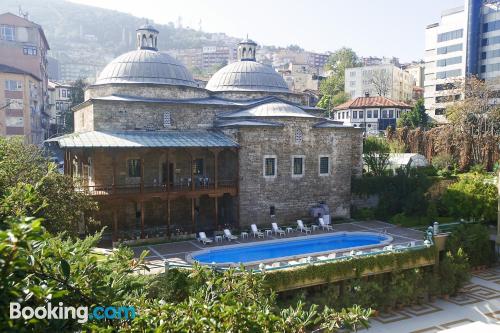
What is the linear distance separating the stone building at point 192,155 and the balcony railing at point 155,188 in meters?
0.05

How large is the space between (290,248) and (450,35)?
51.7m

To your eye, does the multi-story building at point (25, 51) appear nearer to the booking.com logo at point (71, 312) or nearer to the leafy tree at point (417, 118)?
the leafy tree at point (417, 118)

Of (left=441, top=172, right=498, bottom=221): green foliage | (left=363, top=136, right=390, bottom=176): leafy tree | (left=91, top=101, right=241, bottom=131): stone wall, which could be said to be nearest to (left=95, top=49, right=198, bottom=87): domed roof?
(left=91, top=101, right=241, bottom=131): stone wall

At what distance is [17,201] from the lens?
6.01 meters

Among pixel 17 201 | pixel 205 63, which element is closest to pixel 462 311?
pixel 17 201

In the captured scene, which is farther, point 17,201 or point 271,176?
point 271,176

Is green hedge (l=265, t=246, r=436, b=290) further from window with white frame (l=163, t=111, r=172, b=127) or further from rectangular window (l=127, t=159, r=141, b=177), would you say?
window with white frame (l=163, t=111, r=172, b=127)

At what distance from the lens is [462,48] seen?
58.7 meters

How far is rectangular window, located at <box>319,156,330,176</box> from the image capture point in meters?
26.8

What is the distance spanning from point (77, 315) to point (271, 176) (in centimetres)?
2133

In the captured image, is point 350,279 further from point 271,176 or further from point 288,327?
point 288,327

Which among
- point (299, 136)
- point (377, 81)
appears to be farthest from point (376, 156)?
point (377, 81)

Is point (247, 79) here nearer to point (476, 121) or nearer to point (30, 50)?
point (476, 121)

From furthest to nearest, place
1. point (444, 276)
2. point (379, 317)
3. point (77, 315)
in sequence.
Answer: point (444, 276) → point (379, 317) → point (77, 315)
